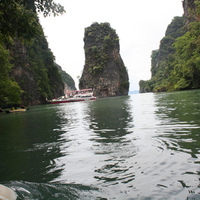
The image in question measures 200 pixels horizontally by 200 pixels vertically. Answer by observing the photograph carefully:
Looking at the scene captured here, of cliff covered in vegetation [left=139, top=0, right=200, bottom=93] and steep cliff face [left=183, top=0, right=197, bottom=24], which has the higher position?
steep cliff face [left=183, top=0, right=197, bottom=24]

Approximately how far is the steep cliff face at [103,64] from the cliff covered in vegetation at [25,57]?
17.5 m

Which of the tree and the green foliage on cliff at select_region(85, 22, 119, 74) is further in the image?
the green foliage on cliff at select_region(85, 22, 119, 74)

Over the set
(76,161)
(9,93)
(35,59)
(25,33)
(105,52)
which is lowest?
(76,161)

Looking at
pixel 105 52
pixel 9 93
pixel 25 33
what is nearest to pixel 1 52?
pixel 9 93

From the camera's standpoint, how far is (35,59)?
196 feet

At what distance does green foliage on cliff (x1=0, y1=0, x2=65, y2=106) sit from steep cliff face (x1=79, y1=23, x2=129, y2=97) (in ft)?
56.3

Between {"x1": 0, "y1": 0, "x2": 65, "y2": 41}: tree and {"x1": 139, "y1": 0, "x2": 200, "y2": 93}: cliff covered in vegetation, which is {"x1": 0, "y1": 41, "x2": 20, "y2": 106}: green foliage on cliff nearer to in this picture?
{"x1": 0, "y1": 0, "x2": 65, "y2": 41}: tree

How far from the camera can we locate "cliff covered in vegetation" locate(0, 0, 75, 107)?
887 cm

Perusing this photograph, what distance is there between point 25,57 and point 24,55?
22.8 inches

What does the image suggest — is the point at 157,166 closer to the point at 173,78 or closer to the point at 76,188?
the point at 76,188

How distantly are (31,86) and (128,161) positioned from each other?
177ft

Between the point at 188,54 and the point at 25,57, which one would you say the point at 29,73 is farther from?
the point at 188,54

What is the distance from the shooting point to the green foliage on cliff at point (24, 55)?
8.86 meters

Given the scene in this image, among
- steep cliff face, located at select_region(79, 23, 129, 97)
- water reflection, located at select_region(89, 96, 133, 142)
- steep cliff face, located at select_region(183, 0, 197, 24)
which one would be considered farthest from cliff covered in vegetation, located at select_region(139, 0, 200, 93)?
water reflection, located at select_region(89, 96, 133, 142)
